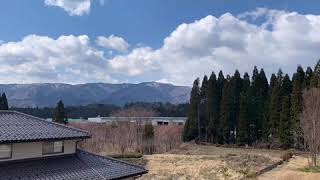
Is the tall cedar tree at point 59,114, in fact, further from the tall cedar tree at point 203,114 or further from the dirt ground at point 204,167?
the dirt ground at point 204,167

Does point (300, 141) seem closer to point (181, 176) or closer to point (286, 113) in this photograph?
point (286, 113)

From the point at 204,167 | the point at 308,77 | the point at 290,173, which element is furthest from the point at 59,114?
the point at 290,173

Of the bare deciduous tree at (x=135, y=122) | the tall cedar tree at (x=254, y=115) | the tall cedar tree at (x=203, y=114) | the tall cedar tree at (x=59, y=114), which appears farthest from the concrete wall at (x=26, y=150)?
the tall cedar tree at (x=203, y=114)

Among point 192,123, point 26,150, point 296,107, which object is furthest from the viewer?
point 192,123

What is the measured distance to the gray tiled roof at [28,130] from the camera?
12660mm

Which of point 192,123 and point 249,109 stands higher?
point 249,109

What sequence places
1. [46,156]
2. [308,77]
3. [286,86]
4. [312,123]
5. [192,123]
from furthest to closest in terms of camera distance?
[192,123] → [286,86] → [308,77] → [312,123] → [46,156]

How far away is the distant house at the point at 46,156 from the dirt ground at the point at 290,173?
1318cm

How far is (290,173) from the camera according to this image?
27.2 m

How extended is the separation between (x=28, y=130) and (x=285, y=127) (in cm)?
3751

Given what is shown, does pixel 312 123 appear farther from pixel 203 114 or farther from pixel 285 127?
pixel 203 114

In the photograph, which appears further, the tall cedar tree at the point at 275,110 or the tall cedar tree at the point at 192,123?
the tall cedar tree at the point at 192,123

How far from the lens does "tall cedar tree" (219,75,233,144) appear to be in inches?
2096

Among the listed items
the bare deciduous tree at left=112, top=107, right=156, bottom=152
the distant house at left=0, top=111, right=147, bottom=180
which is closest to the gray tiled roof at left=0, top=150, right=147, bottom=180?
the distant house at left=0, top=111, right=147, bottom=180
